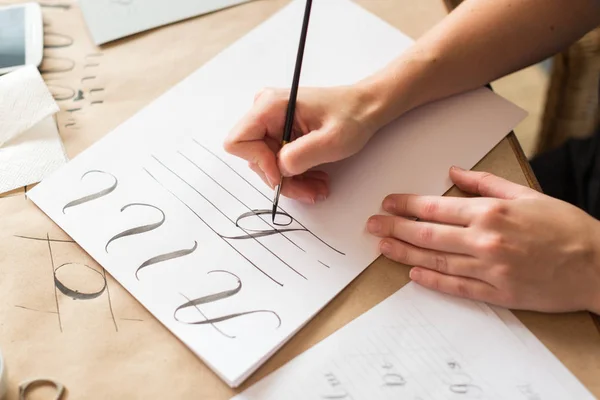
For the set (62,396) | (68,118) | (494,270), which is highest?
(494,270)

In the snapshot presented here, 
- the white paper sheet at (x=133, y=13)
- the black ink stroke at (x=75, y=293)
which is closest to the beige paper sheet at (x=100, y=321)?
the black ink stroke at (x=75, y=293)

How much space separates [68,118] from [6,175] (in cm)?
9

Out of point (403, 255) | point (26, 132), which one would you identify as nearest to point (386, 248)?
point (403, 255)

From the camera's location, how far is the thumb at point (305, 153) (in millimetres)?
560

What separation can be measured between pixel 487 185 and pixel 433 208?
60 mm

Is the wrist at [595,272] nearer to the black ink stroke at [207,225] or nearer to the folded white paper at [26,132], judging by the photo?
the black ink stroke at [207,225]

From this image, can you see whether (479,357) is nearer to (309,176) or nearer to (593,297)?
(593,297)

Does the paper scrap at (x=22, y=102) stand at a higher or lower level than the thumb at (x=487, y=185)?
lower

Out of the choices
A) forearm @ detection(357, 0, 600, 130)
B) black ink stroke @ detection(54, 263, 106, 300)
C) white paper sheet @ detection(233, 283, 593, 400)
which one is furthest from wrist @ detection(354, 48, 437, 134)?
black ink stroke @ detection(54, 263, 106, 300)

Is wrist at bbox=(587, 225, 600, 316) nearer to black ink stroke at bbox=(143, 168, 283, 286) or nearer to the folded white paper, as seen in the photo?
black ink stroke at bbox=(143, 168, 283, 286)

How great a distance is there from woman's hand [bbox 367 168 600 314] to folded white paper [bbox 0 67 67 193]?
0.34 meters

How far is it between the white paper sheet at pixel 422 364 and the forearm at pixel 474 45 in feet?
0.73

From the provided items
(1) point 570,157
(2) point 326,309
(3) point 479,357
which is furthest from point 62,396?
(1) point 570,157

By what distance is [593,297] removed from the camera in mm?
517
